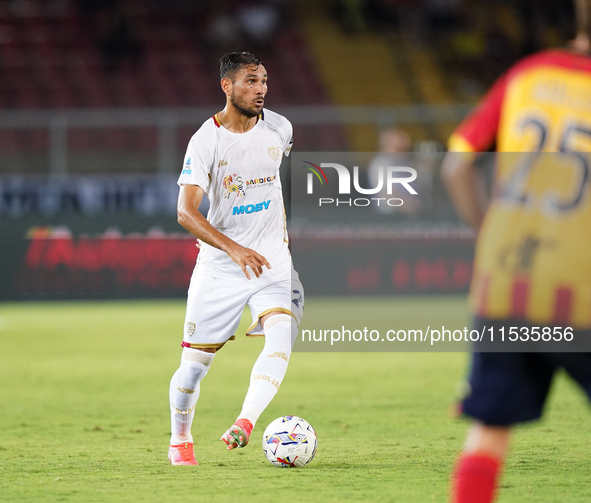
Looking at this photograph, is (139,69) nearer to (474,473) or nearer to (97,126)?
(97,126)

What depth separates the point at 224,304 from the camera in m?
5.39

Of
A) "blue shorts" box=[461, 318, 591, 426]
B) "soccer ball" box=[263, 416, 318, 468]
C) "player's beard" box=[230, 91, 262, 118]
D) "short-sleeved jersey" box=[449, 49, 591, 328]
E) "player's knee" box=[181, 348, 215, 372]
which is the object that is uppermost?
"player's beard" box=[230, 91, 262, 118]

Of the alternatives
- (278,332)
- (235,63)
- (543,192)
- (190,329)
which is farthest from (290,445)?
(543,192)

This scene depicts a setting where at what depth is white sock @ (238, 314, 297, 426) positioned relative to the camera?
17.4ft

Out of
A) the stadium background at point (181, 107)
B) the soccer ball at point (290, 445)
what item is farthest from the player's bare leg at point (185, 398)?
the stadium background at point (181, 107)

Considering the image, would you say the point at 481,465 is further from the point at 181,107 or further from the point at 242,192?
the point at 181,107

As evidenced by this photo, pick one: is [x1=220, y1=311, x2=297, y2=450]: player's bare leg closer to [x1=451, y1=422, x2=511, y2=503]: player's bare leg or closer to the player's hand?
the player's hand

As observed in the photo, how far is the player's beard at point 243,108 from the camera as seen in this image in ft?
17.7

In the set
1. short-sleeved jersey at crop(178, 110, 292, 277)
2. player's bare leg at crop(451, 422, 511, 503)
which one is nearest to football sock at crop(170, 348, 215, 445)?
short-sleeved jersey at crop(178, 110, 292, 277)

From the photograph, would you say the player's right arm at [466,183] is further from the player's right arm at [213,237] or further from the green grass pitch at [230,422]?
the player's right arm at [213,237]

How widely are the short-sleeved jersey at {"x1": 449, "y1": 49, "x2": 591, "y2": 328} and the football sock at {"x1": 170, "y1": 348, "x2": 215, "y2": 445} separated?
99.7 inches

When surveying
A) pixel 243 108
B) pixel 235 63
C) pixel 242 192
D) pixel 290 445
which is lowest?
pixel 290 445

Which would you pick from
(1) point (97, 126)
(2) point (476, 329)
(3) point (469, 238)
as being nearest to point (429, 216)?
(3) point (469, 238)

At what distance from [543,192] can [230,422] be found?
419cm
